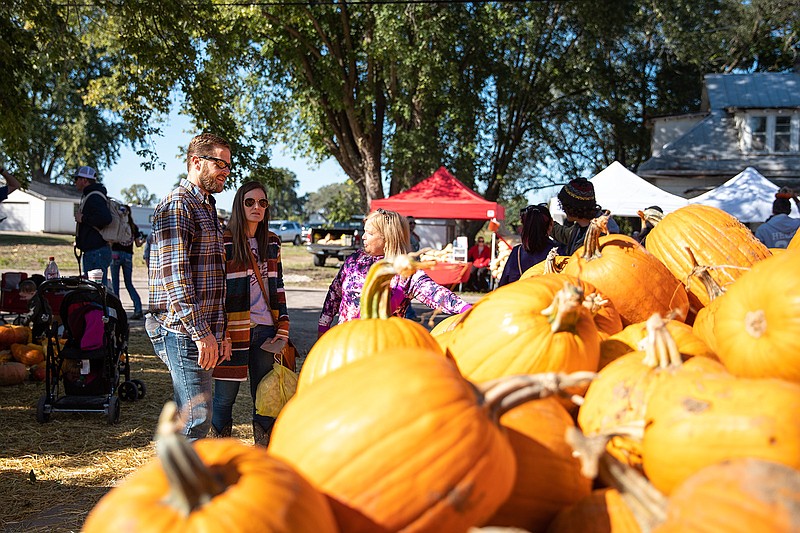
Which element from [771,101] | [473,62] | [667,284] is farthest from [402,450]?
[771,101]

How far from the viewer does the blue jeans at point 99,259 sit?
8.70 metres

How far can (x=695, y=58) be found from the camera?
23797 mm

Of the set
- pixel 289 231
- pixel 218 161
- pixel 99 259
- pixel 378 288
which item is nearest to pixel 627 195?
pixel 99 259

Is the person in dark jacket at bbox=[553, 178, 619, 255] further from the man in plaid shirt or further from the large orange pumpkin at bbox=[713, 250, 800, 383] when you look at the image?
the large orange pumpkin at bbox=[713, 250, 800, 383]

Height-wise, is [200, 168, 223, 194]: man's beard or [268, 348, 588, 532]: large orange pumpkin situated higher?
[200, 168, 223, 194]: man's beard

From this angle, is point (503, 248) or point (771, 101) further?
point (771, 101)

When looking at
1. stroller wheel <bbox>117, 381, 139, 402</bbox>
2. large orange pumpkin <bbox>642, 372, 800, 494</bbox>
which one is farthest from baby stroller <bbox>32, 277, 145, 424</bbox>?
large orange pumpkin <bbox>642, 372, 800, 494</bbox>

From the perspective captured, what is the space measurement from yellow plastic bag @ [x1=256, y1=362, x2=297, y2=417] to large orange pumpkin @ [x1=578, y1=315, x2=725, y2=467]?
7.39 feet

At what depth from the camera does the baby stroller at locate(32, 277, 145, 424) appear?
5.50 metres

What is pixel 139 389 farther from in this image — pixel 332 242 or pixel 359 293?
pixel 332 242

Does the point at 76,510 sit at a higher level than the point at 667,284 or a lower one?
lower

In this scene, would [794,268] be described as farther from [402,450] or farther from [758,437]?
[402,450]

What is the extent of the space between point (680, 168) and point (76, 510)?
73.3 ft

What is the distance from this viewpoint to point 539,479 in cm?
131
